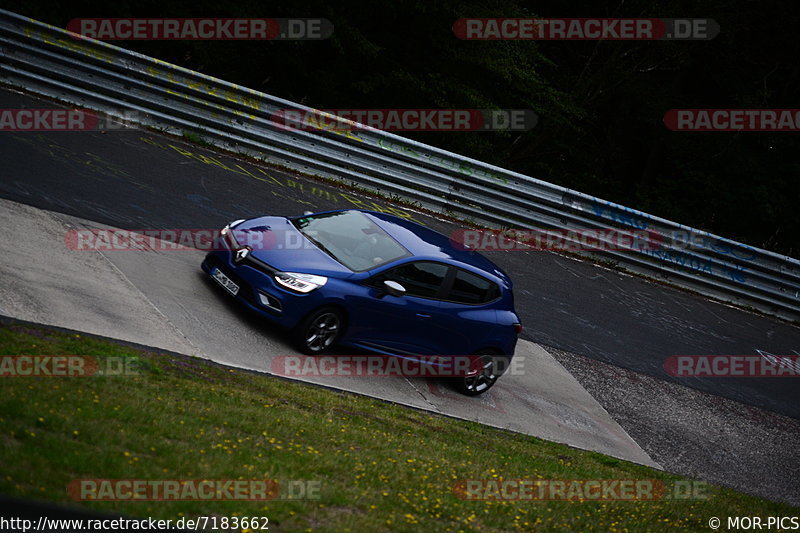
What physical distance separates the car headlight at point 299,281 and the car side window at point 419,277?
0.79 meters

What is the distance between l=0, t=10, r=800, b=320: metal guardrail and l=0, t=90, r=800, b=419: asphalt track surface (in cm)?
41

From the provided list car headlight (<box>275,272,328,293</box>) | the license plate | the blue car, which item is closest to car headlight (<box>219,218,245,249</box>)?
the blue car

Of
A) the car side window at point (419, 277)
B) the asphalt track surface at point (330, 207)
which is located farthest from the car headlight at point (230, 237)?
the asphalt track surface at point (330, 207)

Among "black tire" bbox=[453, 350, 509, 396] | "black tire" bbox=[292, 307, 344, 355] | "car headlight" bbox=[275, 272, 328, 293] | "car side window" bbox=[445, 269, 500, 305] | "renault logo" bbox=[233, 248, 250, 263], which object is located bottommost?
"black tire" bbox=[453, 350, 509, 396]

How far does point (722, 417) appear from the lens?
1252 cm

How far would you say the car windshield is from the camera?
1017 centimetres

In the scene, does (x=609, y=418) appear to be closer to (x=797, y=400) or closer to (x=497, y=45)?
(x=797, y=400)

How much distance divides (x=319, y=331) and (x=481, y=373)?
2.36 meters

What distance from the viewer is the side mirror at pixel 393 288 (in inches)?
386

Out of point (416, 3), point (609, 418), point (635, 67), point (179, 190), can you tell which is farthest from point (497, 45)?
point (609, 418)

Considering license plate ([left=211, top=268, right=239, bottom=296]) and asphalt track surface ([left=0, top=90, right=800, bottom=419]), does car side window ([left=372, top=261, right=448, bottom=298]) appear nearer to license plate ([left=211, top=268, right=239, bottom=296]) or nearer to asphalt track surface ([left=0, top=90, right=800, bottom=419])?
license plate ([left=211, top=268, right=239, bottom=296])

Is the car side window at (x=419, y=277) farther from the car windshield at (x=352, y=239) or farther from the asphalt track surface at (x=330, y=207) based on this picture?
the asphalt track surface at (x=330, y=207)

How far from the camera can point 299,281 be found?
952cm

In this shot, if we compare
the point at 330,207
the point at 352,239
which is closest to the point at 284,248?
the point at 352,239
